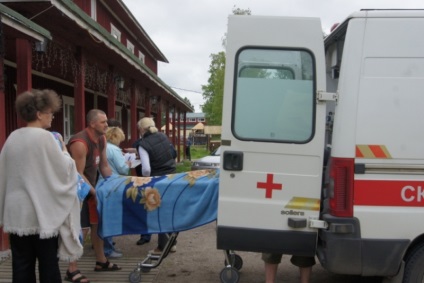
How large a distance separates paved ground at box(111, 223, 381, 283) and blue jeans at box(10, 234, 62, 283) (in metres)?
1.59

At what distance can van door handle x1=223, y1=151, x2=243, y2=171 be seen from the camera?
3543 millimetres

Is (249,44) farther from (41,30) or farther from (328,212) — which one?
(41,30)

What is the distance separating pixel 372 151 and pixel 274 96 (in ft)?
2.75

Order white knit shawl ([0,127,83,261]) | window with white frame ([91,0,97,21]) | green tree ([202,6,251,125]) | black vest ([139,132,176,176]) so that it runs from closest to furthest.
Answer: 1. white knit shawl ([0,127,83,261])
2. black vest ([139,132,176,176])
3. window with white frame ([91,0,97,21])
4. green tree ([202,6,251,125])

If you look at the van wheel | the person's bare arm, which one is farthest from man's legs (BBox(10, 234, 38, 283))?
the van wheel

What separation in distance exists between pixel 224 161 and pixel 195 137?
5842 cm

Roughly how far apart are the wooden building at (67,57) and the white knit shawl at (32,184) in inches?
79.5

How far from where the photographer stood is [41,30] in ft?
16.8

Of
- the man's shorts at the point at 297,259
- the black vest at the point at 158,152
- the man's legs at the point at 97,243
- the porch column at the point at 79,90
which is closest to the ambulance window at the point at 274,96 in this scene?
the man's shorts at the point at 297,259

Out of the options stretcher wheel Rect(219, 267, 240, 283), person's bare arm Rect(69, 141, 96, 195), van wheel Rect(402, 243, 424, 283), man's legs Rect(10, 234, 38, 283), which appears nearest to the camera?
man's legs Rect(10, 234, 38, 283)

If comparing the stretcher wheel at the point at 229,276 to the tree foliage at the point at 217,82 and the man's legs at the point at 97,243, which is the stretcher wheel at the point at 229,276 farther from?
the tree foliage at the point at 217,82

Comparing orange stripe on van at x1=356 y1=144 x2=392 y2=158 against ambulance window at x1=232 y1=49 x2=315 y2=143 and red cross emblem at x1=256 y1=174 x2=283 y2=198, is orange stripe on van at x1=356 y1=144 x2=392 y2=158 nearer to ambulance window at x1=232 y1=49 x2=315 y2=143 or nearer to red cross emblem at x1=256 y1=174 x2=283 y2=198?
ambulance window at x1=232 y1=49 x2=315 y2=143

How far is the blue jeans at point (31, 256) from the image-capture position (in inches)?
124

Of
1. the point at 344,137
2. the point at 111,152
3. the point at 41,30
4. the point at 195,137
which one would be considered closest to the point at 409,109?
the point at 344,137
